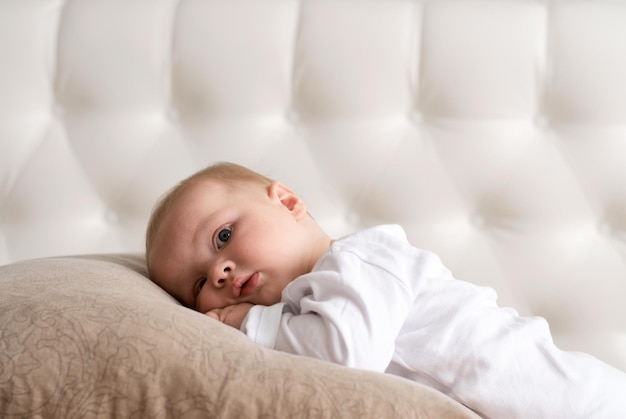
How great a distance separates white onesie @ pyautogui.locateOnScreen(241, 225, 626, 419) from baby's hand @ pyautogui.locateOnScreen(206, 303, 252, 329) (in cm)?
5

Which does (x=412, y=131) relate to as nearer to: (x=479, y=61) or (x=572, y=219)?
(x=479, y=61)

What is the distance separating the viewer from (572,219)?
6.15 feet

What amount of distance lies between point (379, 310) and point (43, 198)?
44.2 inches

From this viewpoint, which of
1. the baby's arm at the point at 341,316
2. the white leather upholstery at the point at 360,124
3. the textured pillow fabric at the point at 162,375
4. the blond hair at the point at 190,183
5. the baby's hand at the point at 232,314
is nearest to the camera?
the textured pillow fabric at the point at 162,375

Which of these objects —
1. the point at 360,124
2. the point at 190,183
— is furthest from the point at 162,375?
the point at 360,124

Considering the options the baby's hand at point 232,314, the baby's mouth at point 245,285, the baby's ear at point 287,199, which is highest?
the baby's ear at point 287,199

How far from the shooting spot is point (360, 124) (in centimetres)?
194

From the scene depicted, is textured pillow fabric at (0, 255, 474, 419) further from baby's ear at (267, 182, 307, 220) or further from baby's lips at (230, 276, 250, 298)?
baby's ear at (267, 182, 307, 220)

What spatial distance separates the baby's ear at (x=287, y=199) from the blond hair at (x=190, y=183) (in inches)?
0.9

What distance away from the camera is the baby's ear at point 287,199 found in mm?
1454

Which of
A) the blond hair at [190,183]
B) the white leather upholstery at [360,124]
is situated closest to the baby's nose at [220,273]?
the blond hair at [190,183]

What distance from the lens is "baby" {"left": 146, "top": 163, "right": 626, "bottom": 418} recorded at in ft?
3.81

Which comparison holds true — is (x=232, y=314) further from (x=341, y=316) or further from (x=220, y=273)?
(x=341, y=316)

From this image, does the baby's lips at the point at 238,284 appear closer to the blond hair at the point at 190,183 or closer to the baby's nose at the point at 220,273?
the baby's nose at the point at 220,273
